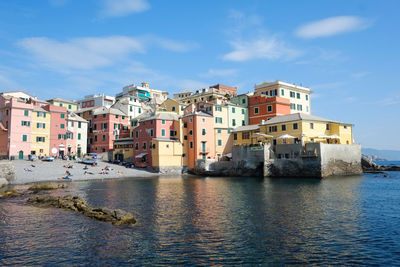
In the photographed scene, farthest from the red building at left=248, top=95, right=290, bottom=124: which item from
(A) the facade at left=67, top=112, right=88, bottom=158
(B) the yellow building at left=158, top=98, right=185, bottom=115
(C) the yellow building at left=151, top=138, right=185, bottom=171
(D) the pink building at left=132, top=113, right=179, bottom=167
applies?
(A) the facade at left=67, top=112, right=88, bottom=158

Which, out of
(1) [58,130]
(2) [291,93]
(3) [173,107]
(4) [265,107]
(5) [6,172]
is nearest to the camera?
(5) [6,172]

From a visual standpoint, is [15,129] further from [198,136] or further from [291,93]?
[291,93]

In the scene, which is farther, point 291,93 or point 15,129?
point 291,93

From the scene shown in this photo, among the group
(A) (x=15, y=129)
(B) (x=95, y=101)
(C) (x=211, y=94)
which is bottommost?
(A) (x=15, y=129)

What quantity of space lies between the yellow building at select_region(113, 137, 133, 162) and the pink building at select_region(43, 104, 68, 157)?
12199 mm

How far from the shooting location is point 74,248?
16.5 m

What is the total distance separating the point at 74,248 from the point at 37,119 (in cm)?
6285

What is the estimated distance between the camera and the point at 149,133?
2768 inches

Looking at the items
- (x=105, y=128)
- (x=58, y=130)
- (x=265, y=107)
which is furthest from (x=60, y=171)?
(x=265, y=107)

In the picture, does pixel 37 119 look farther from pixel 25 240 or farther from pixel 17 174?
pixel 25 240

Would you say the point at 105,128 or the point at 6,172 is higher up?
the point at 105,128

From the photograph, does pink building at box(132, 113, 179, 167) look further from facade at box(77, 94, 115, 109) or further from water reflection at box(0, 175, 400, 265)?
water reflection at box(0, 175, 400, 265)

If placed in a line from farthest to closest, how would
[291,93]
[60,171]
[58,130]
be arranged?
1. [291,93]
2. [58,130]
3. [60,171]

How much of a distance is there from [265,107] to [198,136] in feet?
63.0
